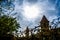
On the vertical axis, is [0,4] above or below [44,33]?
above

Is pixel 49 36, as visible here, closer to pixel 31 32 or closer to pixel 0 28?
pixel 31 32

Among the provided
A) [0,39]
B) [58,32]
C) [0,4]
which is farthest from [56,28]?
[0,4]

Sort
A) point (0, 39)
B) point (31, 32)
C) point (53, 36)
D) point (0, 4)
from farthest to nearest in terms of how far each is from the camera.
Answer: point (0, 4)
point (0, 39)
point (31, 32)
point (53, 36)

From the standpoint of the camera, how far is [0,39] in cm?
1521

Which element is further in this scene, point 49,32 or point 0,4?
point 0,4

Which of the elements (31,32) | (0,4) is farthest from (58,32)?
(0,4)

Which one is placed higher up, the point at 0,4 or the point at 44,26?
the point at 0,4

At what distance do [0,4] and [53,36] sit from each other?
759 inches

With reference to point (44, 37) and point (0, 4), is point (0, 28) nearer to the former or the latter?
point (44, 37)

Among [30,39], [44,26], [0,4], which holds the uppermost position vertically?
[0,4]

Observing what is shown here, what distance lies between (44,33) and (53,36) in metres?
0.72

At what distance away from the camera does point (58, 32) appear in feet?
28.4

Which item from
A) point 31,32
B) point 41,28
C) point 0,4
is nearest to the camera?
point 41,28

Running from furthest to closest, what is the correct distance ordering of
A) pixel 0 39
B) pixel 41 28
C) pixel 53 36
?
pixel 0 39 → pixel 41 28 → pixel 53 36
